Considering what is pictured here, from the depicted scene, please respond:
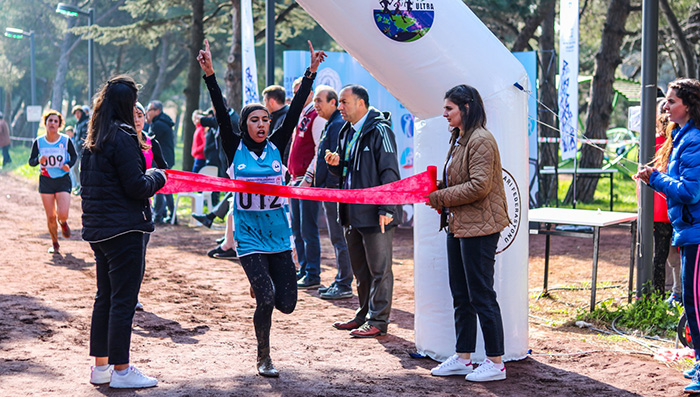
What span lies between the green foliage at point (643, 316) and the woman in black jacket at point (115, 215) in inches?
165

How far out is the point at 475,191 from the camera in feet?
16.4

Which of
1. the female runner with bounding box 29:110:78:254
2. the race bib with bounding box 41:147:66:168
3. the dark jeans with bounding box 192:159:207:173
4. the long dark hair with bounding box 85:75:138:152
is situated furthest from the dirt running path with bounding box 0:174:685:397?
the dark jeans with bounding box 192:159:207:173

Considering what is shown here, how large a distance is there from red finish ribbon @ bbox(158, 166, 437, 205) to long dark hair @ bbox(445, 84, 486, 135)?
0.48m

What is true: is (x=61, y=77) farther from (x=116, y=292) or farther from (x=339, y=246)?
(x=116, y=292)

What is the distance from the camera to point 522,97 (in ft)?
18.7

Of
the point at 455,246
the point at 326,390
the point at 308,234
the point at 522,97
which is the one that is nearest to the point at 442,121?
the point at 522,97

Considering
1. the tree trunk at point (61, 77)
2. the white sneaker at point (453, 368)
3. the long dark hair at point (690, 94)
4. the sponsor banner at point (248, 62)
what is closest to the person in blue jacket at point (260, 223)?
the white sneaker at point (453, 368)

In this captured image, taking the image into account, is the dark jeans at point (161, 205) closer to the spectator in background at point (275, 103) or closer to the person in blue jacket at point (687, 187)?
the spectator in background at point (275, 103)

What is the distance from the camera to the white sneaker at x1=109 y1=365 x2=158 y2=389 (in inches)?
196

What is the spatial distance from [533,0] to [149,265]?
14.3m

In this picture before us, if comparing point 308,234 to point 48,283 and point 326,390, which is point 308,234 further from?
point 326,390

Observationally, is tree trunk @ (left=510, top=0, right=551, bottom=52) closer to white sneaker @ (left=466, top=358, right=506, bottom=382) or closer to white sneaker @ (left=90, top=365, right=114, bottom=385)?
white sneaker @ (left=466, top=358, right=506, bottom=382)

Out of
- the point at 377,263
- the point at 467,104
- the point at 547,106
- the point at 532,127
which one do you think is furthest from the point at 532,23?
the point at 467,104

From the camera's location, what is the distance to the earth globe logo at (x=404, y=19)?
534 centimetres
